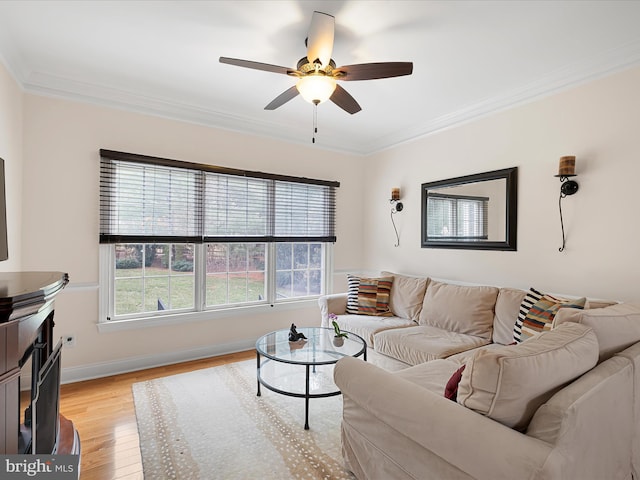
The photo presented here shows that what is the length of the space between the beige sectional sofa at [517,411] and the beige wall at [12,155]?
2.71 m

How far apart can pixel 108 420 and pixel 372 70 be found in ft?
10.1

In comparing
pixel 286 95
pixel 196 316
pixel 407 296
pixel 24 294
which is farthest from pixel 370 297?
pixel 24 294

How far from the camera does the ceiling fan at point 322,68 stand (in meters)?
2.08

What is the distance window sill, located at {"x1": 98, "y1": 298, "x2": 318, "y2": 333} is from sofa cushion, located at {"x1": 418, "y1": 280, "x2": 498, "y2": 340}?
5.31 feet

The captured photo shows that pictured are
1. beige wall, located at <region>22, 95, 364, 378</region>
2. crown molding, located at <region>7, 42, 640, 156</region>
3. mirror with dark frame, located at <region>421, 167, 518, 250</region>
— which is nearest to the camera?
crown molding, located at <region>7, 42, 640, 156</region>

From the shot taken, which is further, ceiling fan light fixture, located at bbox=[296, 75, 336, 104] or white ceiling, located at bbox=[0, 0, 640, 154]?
ceiling fan light fixture, located at bbox=[296, 75, 336, 104]

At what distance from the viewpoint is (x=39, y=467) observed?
1357mm

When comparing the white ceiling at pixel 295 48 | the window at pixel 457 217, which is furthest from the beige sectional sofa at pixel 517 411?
the white ceiling at pixel 295 48

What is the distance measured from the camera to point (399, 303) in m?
3.78

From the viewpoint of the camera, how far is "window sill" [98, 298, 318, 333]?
3244 millimetres

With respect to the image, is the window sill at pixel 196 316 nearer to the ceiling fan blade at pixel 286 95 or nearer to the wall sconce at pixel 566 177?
the ceiling fan blade at pixel 286 95

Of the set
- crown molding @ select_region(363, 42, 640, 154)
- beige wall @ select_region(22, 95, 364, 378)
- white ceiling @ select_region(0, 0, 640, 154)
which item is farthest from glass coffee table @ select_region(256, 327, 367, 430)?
crown molding @ select_region(363, 42, 640, 154)

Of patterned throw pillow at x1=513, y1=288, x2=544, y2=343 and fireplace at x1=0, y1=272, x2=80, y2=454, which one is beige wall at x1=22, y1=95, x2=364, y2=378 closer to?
fireplace at x1=0, y1=272, x2=80, y2=454

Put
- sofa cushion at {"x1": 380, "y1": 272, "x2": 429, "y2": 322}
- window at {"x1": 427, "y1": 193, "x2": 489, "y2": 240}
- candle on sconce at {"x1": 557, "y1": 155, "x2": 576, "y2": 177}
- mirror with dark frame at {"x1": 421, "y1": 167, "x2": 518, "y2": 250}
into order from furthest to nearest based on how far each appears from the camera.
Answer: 1. sofa cushion at {"x1": 380, "y1": 272, "x2": 429, "y2": 322}
2. window at {"x1": 427, "y1": 193, "x2": 489, "y2": 240}
3. mirror with dark frame at {"x1": 421, "y1": 167, "x2": 518, "y2": 250}
4. candle on sconce at {"x1": 557, "y1": 155, "x2": 576, "y2": 177}
